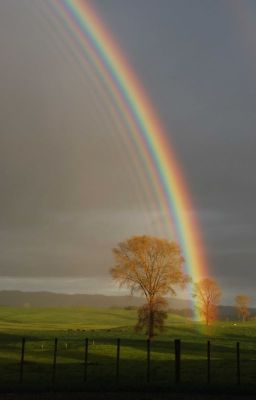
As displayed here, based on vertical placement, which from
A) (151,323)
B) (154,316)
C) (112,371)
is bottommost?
(112,371)

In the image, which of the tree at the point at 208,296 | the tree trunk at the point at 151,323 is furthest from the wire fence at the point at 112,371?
the tree at the point at 208,296

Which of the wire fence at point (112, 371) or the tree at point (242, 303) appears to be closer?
the wire fence at point (112, 371)

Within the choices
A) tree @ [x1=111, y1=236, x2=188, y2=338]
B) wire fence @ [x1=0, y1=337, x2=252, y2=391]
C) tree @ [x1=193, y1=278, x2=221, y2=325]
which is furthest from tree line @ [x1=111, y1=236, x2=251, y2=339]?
tree @ [x1=193, y1=278, x2=221, y2=325]

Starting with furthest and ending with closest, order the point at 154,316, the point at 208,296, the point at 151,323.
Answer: the point at 208,296 → the point at 154,316 → the point at 151,323

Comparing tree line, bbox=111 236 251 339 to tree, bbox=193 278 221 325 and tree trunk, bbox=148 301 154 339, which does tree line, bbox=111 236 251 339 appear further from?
tree, bbox=193 278 221 325

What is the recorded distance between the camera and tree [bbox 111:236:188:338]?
66500 mm

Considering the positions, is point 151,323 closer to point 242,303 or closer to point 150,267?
point 150,267

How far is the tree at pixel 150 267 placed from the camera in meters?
66.5

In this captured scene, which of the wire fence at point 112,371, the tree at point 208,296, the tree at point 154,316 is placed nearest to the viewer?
the wire fence at point 112,371

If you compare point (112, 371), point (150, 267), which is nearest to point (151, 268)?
point (150, 267)

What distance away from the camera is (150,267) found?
67062 mm

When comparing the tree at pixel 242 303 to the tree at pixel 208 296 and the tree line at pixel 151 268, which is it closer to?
the tree at pixel 208 296

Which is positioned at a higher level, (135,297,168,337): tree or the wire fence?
(135,297,168,337): tree

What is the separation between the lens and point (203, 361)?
32.3 metres
